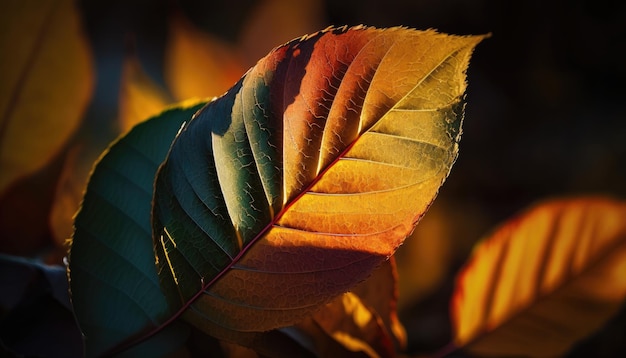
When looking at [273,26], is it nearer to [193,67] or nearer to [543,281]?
[193,67]

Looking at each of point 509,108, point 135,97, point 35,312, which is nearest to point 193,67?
point 135,97

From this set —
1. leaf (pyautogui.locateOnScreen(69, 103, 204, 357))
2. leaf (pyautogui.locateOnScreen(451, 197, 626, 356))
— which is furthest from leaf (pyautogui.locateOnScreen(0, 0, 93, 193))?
leaf (pyautogui.locateOnScreen(451, 197, 626, 356))

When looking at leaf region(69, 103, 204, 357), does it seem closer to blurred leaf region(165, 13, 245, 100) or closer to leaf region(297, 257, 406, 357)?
leaf region(297, 257, 406, 357)

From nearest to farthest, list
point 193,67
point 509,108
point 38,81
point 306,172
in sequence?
point 306,172 → point 38,81 → point 193,67 → point 509,108

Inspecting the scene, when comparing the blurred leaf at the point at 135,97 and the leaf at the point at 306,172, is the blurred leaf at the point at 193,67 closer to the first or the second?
the blurred leaf at the point at 135,97

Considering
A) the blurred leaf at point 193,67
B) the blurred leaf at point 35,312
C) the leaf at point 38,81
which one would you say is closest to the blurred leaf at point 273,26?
the blurred leaf at point 193,67

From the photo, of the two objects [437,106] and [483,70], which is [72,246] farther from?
[483,70]
